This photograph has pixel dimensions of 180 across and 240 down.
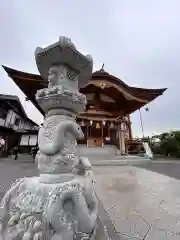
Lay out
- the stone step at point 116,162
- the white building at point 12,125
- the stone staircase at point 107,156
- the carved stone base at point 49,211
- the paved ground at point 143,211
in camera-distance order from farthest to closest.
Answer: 1. the white building at point 12,125
2. the stone staircase at point 107,156
3. the stone step at point 116,162
4. the paved ground at point 143,211
5. the carved stone base at point 49,211

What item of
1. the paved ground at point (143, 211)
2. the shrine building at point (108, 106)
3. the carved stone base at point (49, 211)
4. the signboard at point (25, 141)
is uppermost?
the shrine building at point (108, 106)

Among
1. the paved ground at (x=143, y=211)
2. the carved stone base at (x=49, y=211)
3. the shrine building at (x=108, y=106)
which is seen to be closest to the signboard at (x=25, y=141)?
the shrine building at (x=108, y=106)

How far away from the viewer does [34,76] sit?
8.97m

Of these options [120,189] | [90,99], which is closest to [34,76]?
[90,99]

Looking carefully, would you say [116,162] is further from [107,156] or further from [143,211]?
[143,211]

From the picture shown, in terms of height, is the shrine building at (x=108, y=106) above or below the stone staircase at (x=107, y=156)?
above

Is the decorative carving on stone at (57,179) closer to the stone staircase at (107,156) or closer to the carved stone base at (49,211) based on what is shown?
the carved stone base at (49,211)

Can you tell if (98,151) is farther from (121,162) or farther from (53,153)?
(53,153)

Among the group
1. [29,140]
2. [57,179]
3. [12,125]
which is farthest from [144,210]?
[12,125]

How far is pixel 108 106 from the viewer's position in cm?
1186

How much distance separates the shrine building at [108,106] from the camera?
10.4 meters

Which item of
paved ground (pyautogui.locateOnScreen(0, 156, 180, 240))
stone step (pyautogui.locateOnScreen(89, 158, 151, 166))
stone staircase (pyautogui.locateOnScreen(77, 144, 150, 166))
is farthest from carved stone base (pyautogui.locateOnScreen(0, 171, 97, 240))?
stone staircase (pyautogui.locateOnScreen(77, 144, 150, 166))

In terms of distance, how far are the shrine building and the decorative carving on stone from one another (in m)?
8.46

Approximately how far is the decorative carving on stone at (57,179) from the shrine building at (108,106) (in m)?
8.46
